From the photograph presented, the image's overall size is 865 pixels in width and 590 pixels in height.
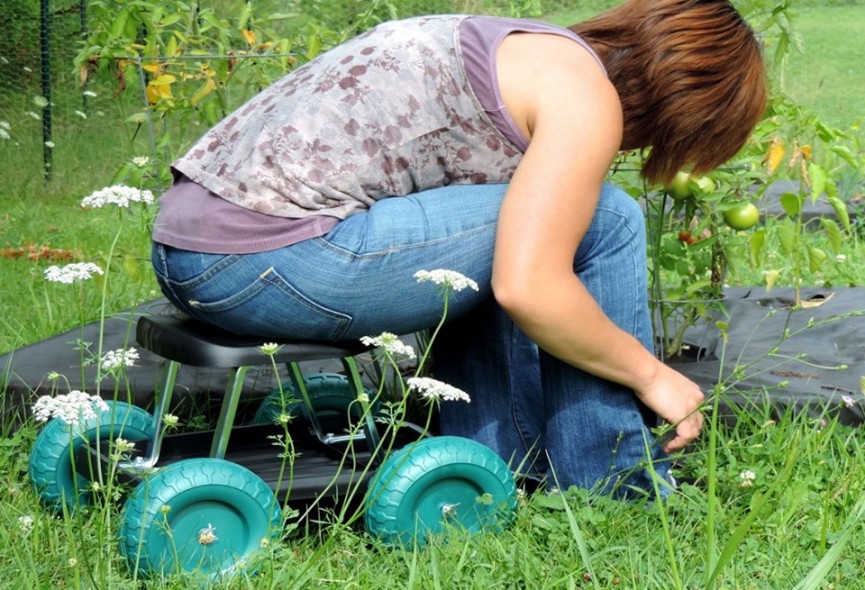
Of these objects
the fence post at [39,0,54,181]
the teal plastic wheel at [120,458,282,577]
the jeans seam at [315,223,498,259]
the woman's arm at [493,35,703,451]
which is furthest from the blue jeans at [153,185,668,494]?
the fence post at [39,0,54,181]

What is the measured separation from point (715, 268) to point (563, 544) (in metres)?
0.99

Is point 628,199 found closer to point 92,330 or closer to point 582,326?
point 582,326

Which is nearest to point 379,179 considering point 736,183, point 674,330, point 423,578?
point 423,578

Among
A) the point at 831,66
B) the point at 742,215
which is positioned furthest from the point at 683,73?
the point at 831,66

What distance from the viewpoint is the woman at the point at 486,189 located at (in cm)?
177

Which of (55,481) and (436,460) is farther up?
(436,460)

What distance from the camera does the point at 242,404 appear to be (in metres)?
2.51

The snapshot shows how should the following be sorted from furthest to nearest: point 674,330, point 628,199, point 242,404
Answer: point 674,330, point 242,404, point 628,199

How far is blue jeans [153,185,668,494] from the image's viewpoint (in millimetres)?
1781

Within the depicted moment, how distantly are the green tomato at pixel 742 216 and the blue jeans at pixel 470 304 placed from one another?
0.53 m

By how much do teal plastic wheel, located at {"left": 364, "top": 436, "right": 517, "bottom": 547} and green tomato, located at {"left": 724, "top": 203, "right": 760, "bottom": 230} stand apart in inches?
34.2

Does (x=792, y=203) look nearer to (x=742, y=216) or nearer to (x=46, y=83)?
(x=742, y=216)

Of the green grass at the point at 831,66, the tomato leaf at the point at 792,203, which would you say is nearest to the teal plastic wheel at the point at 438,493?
the tomato leaf at the point at 792,203

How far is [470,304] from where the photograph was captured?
194 cm
